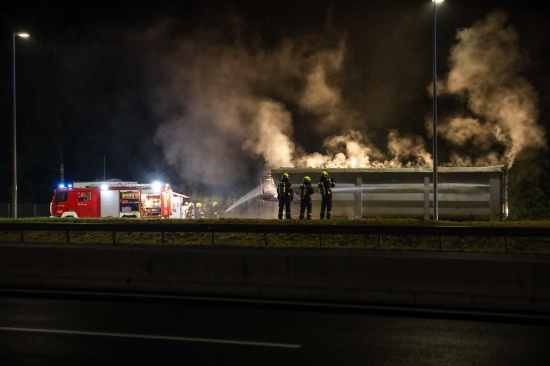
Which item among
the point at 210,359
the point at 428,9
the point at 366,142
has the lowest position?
the point at 210,359

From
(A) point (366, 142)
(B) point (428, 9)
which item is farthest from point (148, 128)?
(B) point (428, 9)

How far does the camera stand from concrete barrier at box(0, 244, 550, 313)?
10469 millimetres

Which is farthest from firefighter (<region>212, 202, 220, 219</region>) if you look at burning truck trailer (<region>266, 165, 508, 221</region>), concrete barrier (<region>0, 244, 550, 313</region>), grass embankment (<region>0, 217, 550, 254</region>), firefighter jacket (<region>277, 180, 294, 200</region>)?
concrete barrier (<region>0, 244, 550, 313</region>)

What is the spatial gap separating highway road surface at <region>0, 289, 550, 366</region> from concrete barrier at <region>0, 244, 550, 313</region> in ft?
1.49

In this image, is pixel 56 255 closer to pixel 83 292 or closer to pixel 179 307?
pixel 83 292

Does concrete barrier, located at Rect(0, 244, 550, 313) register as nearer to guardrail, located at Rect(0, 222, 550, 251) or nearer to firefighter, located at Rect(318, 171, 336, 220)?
guardrail, located at Rect(0, 222, 550, 251)

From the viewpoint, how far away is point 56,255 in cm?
1307

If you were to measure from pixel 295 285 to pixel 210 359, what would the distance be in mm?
4197

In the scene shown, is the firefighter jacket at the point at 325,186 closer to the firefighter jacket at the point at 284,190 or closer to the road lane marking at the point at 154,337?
the firefighter jacket at the point at 284,190

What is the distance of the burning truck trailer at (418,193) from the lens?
1051 inches

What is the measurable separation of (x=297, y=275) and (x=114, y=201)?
22051 millimetres

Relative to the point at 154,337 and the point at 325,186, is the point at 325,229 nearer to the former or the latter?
the point at 325,186

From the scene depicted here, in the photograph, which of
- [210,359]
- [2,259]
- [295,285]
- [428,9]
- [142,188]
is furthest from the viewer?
[428,9]

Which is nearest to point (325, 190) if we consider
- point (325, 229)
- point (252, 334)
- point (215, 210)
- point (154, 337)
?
point (325, 229)
